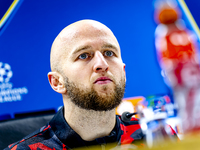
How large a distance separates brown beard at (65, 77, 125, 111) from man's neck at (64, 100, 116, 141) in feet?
0.12

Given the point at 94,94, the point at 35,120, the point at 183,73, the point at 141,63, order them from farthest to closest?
the point at 141,63 < the point at 35,120 < the point at 94,94 < the point at 183,73

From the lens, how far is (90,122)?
3.17 ft

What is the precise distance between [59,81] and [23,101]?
845mm

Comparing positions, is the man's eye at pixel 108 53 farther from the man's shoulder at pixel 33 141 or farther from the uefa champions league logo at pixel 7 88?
the uefa champions league logo at pixel 7 88

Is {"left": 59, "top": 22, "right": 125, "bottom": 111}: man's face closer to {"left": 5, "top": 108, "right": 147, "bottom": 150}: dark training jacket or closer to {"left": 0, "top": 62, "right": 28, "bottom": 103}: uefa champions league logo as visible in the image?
{"left": 5, "top": 108, "right": 147, "bottom": 150}: dark training jacket

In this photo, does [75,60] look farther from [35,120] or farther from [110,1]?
[110,1]

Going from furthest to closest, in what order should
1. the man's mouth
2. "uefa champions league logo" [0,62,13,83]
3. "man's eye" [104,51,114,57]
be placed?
"uefa champions league logo" [0,62,13,83]
"man's eye" [104,51,114,57]
the man's mouth

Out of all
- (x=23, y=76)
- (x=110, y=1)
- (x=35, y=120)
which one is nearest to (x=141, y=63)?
(x=110, y=1)

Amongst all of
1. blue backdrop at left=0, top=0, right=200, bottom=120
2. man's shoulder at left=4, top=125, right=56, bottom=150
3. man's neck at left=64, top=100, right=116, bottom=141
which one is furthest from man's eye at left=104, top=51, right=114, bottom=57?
blue backdrop at left=0, top=0, right=200, bottom=120

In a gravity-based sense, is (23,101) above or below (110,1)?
below

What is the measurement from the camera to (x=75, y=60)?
0.98 meters

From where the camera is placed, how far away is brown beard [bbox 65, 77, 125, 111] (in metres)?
0.90

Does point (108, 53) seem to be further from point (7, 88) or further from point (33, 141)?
point (7, 88)

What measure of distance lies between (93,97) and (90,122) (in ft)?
0.41
